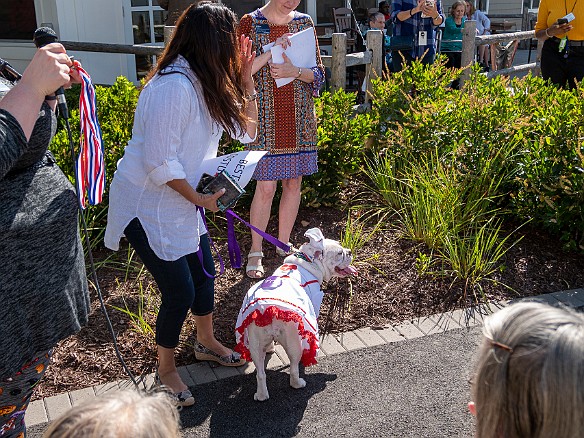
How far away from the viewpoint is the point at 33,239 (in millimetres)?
2293

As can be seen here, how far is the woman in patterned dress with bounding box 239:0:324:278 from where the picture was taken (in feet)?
15.7

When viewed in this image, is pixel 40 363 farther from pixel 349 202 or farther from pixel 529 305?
pixel 349 202

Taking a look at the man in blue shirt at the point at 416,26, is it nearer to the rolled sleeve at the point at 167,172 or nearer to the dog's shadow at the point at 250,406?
the dog's shadow at the point at 250,406

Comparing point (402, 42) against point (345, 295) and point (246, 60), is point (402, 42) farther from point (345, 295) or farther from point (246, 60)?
point (246, 60)

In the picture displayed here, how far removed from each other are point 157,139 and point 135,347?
155 cm

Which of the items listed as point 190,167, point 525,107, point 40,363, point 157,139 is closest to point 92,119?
point 157,139

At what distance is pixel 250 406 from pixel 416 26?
6.72m

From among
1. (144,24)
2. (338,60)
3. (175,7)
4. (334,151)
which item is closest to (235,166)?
(334,151)

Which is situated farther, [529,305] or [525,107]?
[525,107]

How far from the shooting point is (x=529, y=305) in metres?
1.60

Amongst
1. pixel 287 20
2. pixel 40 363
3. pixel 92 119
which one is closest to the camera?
pixel 40 363

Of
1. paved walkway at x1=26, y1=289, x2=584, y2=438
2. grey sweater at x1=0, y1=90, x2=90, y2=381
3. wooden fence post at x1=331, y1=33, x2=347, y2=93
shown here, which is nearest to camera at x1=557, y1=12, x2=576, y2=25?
wooden fence post at x1=331, y1=33, x2=347, y2=93

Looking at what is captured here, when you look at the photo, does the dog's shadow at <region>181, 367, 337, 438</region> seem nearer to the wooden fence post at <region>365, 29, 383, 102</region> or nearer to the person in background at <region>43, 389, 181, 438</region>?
the person in background at <region>43, 389, 181, 438</region>

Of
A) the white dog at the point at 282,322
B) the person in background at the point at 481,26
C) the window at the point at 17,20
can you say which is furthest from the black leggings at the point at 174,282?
the person in background at the point at 481,26
